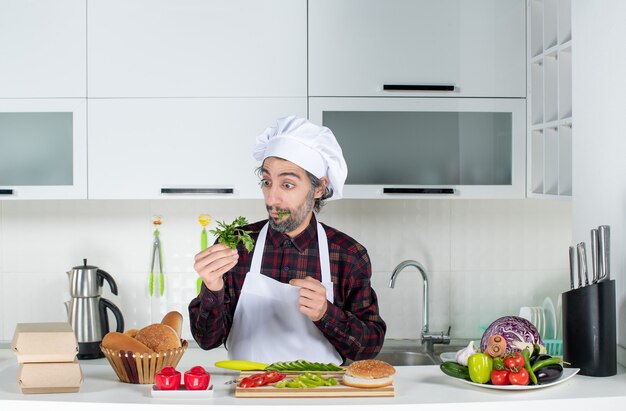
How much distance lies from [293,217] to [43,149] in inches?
42.0

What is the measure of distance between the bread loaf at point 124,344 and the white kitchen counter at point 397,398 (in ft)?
0.26

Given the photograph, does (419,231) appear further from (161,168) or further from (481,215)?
(161,168)

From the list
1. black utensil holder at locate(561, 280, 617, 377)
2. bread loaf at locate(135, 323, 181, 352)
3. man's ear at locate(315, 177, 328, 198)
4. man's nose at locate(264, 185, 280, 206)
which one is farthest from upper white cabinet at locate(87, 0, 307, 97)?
black utensil holder at locate(561, 280, 617, 377)

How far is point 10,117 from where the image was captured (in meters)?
2.88

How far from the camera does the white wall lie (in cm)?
202

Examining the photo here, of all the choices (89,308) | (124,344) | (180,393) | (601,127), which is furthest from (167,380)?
(89,308)

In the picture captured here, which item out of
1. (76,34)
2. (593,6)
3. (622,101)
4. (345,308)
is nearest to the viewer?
(622,101)

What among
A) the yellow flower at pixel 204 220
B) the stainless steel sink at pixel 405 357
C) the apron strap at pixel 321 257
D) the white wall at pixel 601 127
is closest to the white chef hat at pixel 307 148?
the apron strap at pixel 321 257

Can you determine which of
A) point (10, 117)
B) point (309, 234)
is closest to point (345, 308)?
point (309, 234)

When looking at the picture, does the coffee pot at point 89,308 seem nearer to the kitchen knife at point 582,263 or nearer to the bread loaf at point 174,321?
the bread loaf at point 174,321

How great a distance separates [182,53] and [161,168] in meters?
0.38

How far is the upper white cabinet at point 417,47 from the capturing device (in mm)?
2855

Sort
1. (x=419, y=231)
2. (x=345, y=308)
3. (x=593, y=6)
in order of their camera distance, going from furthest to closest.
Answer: (x=419, y=231)
(x=345, y=308)
(x=593, y=6)

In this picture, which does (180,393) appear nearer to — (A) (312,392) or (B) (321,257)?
(A) (312,392)
